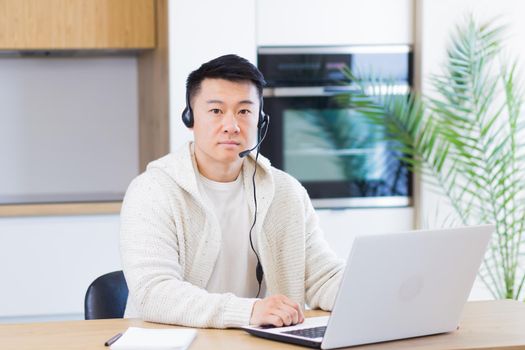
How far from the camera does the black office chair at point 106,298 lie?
2.33 metres

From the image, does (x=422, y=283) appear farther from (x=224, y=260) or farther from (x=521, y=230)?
(x=521, y=230)

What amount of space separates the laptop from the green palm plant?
2.01m

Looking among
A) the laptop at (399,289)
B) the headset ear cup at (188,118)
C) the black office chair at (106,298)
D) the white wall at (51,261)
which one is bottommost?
the white wall at (51,261)

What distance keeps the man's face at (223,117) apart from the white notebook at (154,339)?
→ 570 mm

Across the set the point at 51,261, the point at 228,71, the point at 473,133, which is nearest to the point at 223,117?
the point at 228,71

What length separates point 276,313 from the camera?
198cm

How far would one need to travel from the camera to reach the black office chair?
2.33m

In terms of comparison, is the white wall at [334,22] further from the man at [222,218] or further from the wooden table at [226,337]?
the wooden table at [226,337]

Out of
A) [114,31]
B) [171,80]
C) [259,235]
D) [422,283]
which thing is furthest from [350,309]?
[114,31]

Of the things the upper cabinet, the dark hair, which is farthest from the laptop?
the upper cabinet

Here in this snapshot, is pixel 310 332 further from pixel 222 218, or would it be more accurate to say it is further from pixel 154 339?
pixel 222 218

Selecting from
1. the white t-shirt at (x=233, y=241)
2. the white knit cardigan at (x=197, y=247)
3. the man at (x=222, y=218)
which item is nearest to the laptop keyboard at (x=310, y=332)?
the white knit cardigan at (x=197, y=247)

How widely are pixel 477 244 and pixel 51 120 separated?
2976 mm

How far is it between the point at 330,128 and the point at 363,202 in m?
0.36
